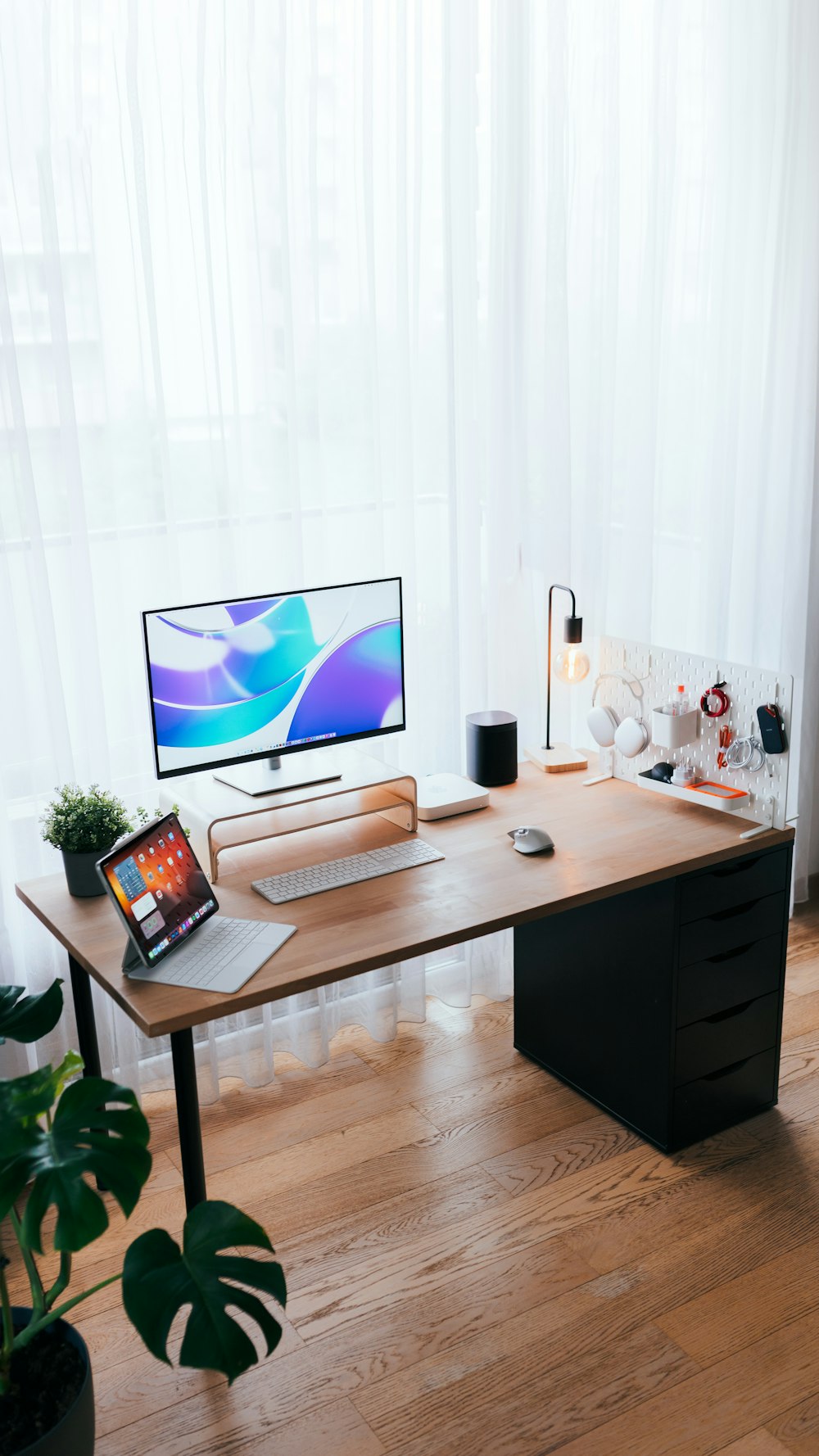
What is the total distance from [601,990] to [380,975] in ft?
1.91

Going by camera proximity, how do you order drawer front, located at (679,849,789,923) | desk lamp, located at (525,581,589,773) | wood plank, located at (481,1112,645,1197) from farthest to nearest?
desk lamp, located at (525,581,589,773), wood plank, located at (481,1112,645,1197), drawer front, located at (679,849,789,923)

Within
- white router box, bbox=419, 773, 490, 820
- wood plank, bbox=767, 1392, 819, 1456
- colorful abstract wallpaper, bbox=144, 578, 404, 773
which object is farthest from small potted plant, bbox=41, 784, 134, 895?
wood plank, bbox=767, 1392, 819, 1456

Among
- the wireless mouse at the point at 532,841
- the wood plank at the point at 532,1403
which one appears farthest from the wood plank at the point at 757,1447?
the wireless mouse at the point at 532,841

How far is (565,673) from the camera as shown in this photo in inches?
108

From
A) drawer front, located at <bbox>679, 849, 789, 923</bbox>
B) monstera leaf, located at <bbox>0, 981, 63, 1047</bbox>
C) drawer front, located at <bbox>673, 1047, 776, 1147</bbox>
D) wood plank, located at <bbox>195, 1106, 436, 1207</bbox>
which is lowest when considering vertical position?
wood plank, located at <bbox>195, 1106, 436, 1207</bbox>

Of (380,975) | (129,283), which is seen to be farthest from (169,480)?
(380,975)

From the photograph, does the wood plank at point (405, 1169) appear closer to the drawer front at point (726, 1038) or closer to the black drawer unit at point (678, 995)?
the black drawer unit at point (678, 995)

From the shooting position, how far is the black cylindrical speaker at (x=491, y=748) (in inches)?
104

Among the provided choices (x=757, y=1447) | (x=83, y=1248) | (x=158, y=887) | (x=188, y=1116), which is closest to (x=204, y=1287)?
(x=83, y=1248)

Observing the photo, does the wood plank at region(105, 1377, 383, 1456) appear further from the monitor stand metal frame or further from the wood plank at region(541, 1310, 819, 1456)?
the monitor stand metal frame

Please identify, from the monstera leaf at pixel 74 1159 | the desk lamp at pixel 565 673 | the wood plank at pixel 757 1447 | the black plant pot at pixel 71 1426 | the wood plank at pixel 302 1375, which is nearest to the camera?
the monstera leaf at pixel 74 1159

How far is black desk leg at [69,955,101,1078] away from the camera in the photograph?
7.54 ft

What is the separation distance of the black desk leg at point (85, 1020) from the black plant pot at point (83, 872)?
0.15 meters

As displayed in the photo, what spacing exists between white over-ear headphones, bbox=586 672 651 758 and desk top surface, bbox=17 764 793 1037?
3.8 inches
